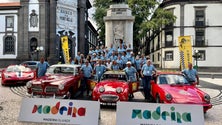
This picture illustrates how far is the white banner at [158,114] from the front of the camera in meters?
5.98

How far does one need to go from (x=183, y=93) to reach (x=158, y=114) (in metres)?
3.50

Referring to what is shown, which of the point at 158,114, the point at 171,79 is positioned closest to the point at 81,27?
the point at 171,79

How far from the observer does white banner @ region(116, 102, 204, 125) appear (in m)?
5.98

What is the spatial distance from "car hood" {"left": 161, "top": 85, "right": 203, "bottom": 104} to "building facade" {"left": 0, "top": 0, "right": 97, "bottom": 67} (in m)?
35.7

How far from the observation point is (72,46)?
47.3 meters

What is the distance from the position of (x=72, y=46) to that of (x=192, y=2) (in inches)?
888

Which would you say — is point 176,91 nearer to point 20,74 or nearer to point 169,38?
point 20,74

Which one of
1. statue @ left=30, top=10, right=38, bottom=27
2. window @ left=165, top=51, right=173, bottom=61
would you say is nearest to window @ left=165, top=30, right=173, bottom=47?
window @ left=165, top=51, right=173, bottom=61

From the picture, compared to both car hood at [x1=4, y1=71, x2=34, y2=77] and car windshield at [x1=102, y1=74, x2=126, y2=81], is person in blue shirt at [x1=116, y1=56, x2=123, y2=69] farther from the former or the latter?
car hood at [x1=4, y1=71, x2=34, y2=77]

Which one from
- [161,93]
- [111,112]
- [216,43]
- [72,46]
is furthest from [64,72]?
[216,43]

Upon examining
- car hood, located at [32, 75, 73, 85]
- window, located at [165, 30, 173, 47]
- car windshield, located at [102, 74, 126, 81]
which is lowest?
car hood, located at [32, 75, 73, 85]

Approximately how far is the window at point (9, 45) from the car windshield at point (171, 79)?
133 ft

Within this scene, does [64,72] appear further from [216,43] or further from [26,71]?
[216,43]

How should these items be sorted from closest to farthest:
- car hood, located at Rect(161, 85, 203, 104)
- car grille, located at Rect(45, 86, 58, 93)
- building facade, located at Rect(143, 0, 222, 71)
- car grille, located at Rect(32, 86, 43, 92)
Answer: car hood, located at Rect(161, 85, 203, 104)
car grille, located at Rect(45, 86, 58, 93)
car grille, located at Rect(32, 86, 43, 92)
building facade, located at Rect(143, 0, 222, 71)
